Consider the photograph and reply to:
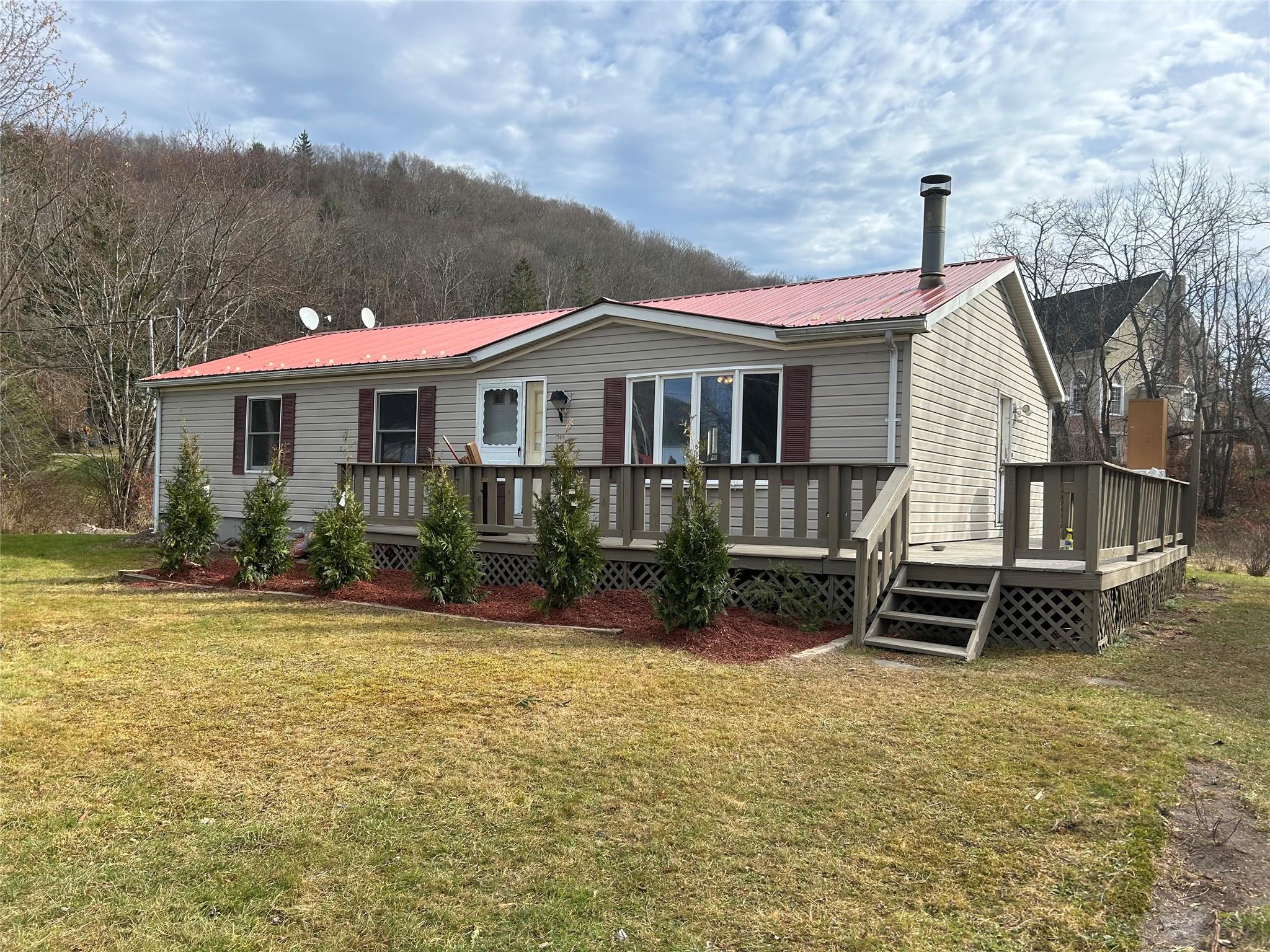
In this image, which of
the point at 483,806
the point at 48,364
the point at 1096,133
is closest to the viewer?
the point at 483,806

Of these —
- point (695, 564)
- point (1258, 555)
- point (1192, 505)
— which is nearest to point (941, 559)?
point (695, 564)

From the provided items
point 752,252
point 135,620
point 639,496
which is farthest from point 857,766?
point 752,252

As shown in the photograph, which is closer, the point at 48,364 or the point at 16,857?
the point at 16,857

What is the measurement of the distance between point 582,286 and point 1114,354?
20900mm

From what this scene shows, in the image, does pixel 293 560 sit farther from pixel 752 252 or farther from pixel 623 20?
pixel 752 252

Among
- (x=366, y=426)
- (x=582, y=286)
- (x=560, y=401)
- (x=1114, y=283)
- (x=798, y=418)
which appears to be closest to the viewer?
(x=798, y=418)

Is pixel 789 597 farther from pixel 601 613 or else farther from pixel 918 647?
pixel 601 613

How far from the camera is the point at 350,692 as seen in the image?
4.73 metres

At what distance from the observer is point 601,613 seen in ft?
23.9

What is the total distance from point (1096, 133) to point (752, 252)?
23.3 meters

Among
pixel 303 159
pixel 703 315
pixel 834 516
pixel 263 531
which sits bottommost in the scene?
pixel 263 531

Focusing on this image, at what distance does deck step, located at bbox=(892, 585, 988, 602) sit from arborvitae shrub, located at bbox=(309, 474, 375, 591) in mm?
5417

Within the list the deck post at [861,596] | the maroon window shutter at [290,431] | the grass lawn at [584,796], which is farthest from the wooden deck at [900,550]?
the maroon window shutter at [290,431]

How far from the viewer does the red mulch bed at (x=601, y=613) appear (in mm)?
6180
